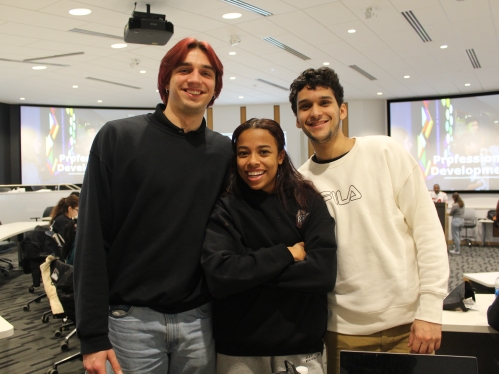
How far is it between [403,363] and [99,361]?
2.84ft

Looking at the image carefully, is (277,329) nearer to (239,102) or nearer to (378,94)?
(378,94)

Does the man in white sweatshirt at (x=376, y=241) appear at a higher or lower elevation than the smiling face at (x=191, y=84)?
lower

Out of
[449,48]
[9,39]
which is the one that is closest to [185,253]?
[9,39]

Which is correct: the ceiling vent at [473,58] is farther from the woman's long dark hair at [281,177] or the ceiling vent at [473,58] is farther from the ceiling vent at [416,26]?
the woman's long dark hair at [281,177]

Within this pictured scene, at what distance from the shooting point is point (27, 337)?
14.8 ft

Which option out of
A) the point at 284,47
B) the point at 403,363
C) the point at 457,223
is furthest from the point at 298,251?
the point at 457,223

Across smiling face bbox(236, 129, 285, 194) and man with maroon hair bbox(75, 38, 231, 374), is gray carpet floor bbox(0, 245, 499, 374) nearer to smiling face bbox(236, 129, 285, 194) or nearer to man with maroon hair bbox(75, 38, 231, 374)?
man with maroon hair bbox(75, 38, 231, 374)

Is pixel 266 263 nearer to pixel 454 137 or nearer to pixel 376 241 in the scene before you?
pixel 376 241

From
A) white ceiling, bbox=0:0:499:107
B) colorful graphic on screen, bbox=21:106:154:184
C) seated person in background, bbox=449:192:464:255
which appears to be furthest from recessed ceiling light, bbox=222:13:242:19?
colorful graphic on screen, bbox=21:106:154:184

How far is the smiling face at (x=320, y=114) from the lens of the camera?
66.5 inches

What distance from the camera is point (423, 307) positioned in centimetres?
155

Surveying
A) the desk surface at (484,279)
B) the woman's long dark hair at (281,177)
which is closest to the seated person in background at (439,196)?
the desk surface at (484,279)

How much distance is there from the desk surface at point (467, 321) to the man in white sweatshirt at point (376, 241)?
0.80 meters

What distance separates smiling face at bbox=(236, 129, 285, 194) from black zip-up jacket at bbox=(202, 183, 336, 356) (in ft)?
0.19
